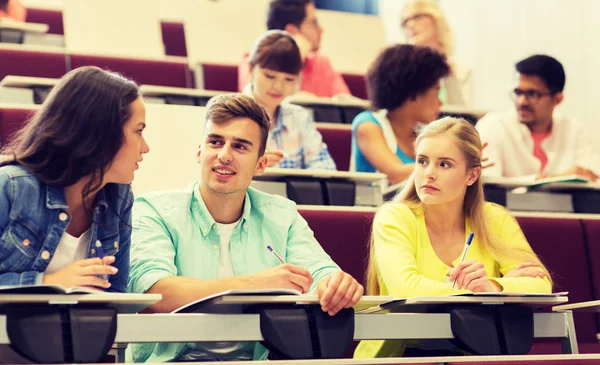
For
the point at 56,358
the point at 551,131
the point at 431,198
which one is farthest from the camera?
the point at 551,131

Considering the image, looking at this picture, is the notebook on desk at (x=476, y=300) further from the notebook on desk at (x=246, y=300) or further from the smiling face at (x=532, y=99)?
the smiling face at (x=532, y=99)

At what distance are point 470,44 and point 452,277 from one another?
5.30 feet

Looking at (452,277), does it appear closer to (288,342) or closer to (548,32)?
(288,342)

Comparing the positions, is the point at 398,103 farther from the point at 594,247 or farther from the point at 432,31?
the point at 432,31

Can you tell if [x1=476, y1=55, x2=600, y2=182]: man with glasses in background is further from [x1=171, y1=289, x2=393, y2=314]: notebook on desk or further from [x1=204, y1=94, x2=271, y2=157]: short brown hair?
[x1=171, y1=289, x2=393, y2=314]: notebook on desk

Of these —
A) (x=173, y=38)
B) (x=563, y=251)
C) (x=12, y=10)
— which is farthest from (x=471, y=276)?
(x=173, y=38)

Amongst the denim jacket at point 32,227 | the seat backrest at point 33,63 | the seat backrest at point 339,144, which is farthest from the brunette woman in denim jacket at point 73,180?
the seat backrest at point 33,63

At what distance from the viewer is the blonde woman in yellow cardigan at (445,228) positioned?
3.26 ft

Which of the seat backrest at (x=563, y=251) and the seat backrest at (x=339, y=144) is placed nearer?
the seat backrest at (x=563, y=251)

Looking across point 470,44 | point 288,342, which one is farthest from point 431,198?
point 470,44

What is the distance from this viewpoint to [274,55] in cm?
149

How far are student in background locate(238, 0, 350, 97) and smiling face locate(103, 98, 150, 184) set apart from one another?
108 centimetres

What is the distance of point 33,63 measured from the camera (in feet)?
5.87

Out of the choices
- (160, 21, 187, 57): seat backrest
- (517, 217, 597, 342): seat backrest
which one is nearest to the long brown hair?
(517, 217, 597, 342): seat backrest
